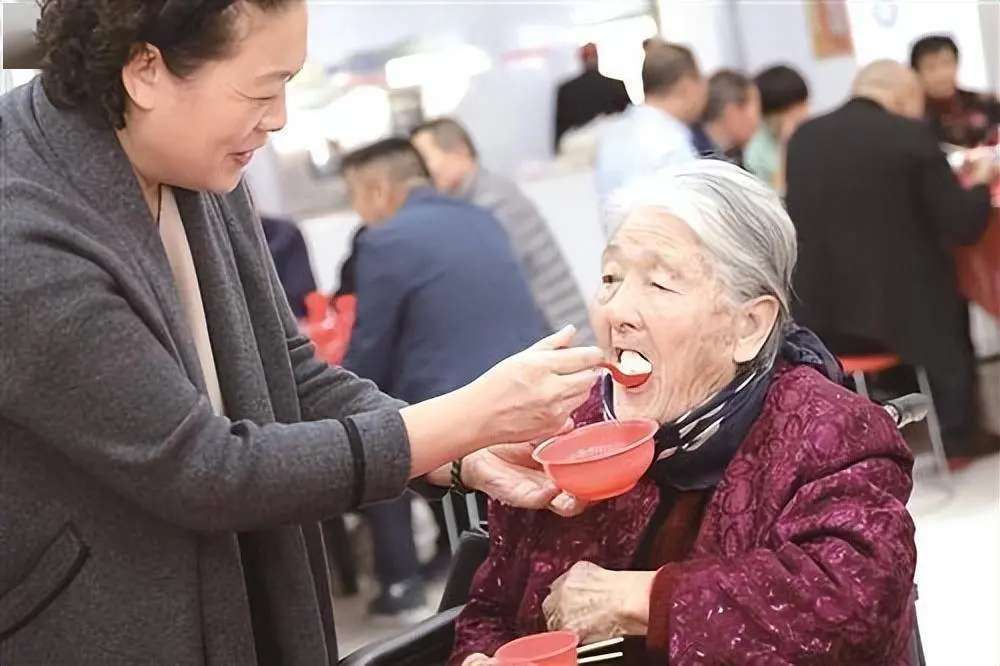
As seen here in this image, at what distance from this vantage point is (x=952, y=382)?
4547 millimetres

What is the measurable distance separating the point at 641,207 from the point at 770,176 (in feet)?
13.0

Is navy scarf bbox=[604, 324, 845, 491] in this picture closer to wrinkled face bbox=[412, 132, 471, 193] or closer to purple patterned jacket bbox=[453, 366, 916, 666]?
purple patterned jacket bbox=[453, 366, 916, 666]

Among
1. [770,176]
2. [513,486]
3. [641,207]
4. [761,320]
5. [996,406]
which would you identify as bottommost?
Answer: [996,406]

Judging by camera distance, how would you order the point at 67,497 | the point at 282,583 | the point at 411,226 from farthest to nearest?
the point at 411,226 → the point at 282,583 → the point at 67,497

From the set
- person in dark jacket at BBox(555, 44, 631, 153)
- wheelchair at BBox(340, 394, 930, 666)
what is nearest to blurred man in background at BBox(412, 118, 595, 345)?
person in dark jacket at BBox(555, 44, 631, 153)

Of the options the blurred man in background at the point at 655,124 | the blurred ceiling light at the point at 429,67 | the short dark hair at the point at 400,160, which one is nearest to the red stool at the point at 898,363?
the blurred man in background at the point at 655,124

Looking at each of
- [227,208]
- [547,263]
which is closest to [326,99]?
[547,263]

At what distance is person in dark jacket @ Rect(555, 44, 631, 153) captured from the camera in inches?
233

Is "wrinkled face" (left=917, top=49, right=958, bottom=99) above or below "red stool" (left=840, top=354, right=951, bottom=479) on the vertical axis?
above

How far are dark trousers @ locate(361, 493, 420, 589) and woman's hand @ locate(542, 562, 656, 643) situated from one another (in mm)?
2639

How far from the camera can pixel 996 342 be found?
573cm

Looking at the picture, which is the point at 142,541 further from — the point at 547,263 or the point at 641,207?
the point at 547,263

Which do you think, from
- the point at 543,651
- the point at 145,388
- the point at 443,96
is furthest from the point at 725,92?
the point at 145,388

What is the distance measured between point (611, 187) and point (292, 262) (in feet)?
4.12
